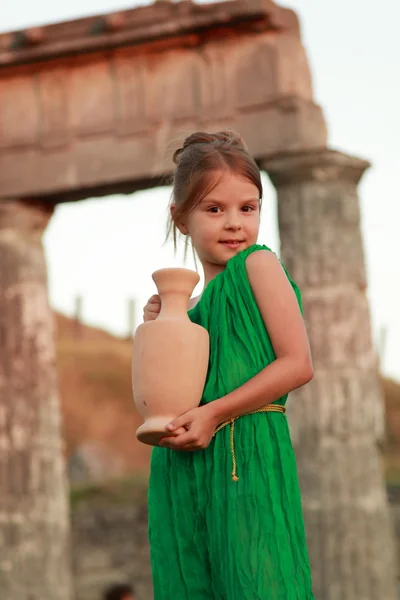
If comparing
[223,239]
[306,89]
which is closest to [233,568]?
[223,239]

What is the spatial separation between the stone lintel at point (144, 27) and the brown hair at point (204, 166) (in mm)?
7166

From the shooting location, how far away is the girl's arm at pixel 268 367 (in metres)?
3.83

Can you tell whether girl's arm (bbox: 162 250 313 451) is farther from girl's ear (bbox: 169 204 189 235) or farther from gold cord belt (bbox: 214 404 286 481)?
girl's ear (bbox: 169 204 189 235)

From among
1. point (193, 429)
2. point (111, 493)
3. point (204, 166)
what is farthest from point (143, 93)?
point (193, 429)

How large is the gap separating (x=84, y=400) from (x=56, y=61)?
58.4 feet

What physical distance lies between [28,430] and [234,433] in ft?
27.2

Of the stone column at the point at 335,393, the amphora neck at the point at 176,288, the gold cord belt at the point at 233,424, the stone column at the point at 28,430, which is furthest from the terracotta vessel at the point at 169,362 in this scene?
the stone column at the point at 28,430

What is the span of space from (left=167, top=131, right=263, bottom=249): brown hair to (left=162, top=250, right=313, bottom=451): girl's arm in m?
0.28

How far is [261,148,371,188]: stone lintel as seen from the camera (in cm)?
1109

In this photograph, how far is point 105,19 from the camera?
11.7 m

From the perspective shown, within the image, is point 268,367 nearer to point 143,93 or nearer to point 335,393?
point 335,393

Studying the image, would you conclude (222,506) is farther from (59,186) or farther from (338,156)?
(59,186)

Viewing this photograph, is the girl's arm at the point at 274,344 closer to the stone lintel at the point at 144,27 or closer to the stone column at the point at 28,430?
the stone lintel at the point at 144,27

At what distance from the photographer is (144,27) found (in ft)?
38.1
